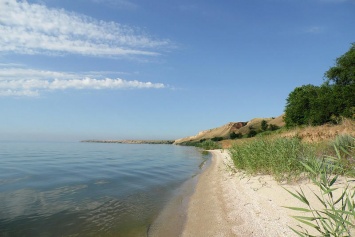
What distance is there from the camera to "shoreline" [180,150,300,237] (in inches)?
253

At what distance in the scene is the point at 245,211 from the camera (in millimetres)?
7840

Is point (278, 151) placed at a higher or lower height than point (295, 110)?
lower

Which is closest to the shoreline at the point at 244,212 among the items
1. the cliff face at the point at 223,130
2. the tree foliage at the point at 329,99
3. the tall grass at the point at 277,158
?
the tall grass at the point at 277,158

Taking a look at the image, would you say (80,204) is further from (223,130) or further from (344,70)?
(223,130)

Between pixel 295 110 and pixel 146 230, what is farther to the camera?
pixel 295 110

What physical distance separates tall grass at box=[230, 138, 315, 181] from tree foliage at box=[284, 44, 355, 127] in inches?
1089

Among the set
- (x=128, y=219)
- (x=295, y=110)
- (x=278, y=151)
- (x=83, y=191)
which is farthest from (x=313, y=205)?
(x=295, y=110)

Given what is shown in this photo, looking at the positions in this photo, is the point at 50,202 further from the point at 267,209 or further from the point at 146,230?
the point at 267,209

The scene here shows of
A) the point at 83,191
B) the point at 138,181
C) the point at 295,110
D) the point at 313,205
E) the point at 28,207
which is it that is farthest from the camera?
the point at 295,110

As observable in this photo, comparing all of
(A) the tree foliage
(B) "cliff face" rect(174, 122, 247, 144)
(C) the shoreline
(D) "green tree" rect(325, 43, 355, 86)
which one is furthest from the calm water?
(B) "cliff face" rect(174, 122, 247, 144)

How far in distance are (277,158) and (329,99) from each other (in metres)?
35.9

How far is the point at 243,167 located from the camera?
13.9 meters

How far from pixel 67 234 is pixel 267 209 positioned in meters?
5.31

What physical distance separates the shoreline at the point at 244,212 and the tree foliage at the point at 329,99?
31.0 m
